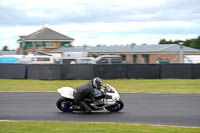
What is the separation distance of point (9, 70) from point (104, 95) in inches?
562

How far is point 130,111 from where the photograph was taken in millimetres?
11180

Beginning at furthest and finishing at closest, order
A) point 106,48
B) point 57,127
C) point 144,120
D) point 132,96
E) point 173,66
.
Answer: point 106,48
point 173,66
point 132,96
point 144,120
point 57,127

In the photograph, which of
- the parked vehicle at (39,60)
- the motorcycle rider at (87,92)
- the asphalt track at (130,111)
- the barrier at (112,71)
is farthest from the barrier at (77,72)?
the motorcycle rider at (87,92)

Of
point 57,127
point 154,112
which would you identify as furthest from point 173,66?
point 57,127

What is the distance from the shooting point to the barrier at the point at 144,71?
76.7 ft

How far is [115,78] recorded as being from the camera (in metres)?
23.4

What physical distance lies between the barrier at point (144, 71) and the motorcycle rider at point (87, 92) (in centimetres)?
1300

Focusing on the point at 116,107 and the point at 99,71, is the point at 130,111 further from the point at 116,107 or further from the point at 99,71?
the point at 99,71

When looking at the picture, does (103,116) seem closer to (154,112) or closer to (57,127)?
(154,112)

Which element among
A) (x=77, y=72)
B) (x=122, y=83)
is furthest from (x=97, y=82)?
(x=77, y=72)

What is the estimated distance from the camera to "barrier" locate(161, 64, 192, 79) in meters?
23.3

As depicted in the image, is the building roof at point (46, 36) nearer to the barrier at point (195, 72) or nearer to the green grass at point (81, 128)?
the barrier at point (195, 72)

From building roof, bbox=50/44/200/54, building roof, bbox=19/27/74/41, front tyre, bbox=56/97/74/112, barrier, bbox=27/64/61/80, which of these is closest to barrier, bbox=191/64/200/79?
barrier, bbox=27/64/61/80

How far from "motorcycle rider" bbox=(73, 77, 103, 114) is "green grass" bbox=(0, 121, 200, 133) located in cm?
183
